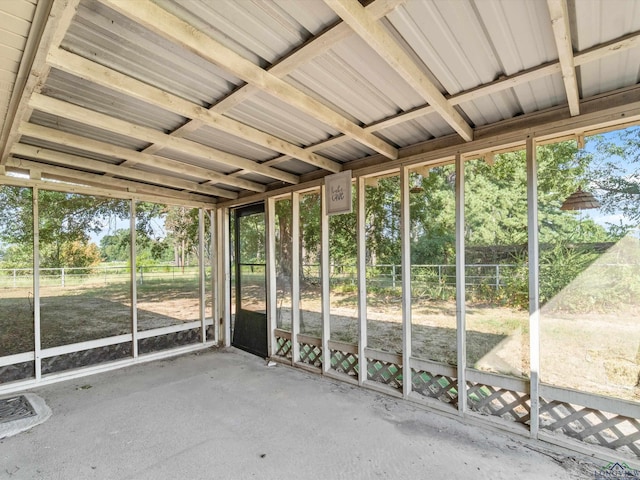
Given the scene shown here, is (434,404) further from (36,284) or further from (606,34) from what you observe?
(36,284)

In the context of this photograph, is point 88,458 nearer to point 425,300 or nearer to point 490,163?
point 425,300

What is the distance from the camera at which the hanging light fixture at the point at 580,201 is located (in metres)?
2.48

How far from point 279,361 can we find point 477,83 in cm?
394

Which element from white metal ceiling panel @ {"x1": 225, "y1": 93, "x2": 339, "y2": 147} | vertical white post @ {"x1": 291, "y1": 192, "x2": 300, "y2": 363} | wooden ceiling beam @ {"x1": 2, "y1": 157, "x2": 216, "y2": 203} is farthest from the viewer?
vertical white post @ {"x1": 291, "y1": 192, "x2": 300, "y2": 363}

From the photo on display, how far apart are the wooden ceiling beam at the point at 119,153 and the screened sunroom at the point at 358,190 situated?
0.08 ft

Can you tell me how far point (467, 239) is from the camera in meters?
2.97

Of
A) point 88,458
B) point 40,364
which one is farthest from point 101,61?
point 40,364

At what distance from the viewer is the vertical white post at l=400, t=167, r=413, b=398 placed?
321 cm

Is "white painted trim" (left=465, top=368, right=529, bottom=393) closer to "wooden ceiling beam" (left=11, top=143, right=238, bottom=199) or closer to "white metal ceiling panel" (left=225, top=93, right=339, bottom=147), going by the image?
"white metal ceiling panel" (left=225, top=93, right=339, bottom=147)

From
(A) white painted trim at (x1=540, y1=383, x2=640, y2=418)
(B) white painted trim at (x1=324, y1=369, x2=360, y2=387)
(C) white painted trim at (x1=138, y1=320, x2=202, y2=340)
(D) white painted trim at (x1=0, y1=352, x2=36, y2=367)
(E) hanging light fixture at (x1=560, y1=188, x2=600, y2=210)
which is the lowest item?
(B) white painted trim at (x1=324, y1=369, x2=360, y2=387)

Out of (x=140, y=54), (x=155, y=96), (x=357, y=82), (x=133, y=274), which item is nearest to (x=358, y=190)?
(x=357, y=82)

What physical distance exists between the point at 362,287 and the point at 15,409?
366 cm

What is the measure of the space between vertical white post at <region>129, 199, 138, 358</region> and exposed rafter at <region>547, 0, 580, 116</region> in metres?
5.03

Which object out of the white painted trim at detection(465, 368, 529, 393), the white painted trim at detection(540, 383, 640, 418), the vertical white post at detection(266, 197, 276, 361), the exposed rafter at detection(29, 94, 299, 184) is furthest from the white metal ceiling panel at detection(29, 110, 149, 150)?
the white painted trim at detection(540, 383, 640, 418)
